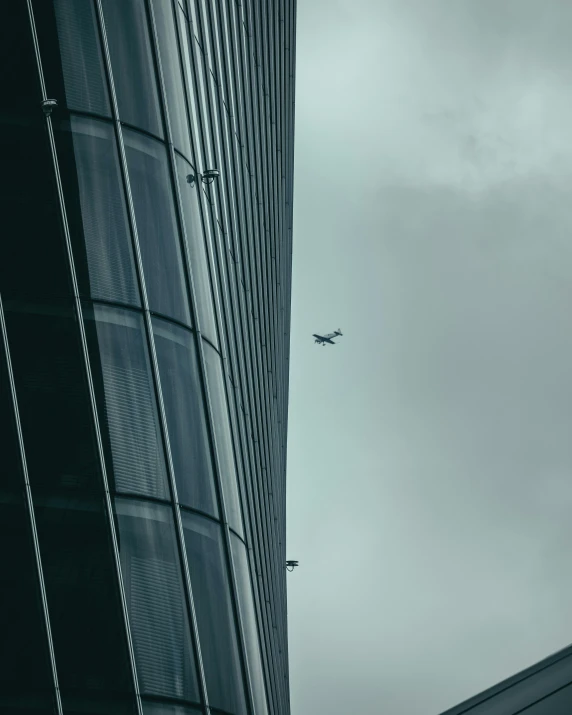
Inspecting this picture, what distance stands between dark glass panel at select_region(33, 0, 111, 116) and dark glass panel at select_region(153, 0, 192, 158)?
1782 millimetres

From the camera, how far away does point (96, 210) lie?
56.6 feet

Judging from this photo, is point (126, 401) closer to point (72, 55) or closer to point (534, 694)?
point (72, 55)

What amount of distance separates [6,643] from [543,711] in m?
7.69

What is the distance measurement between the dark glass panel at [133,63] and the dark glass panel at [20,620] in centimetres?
684

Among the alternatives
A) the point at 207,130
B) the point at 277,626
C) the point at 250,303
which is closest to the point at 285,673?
the point at 277,626

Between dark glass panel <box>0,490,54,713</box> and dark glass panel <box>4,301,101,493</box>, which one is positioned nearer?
dark glass panel <box>0,490,54,713</box>

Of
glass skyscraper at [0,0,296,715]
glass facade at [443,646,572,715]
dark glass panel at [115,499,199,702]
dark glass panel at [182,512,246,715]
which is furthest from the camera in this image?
dark glass panel at [182,512,246,715]

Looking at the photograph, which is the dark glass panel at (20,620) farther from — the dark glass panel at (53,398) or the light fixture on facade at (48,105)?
the light fixture on facade at (48,105)

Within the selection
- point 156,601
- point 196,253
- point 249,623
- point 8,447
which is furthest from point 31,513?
point 196,253

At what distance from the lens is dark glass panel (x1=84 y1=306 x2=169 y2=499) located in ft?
53.6

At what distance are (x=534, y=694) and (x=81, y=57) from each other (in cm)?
1250

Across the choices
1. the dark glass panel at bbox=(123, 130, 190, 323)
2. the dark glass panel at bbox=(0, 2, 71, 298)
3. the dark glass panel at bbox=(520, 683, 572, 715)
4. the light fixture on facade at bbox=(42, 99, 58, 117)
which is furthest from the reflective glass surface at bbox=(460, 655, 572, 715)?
the light fixture on facade at bbox=(42, 99, 58, 117)

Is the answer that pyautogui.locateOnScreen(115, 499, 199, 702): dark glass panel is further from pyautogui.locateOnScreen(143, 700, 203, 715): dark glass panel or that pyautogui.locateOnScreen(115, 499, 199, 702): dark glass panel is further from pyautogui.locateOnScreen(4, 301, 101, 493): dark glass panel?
pyautogui.locateOnScreen(4, 301, 101, 493): dark glass panel

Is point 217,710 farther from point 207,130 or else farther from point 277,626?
point 277,626
